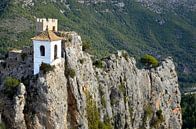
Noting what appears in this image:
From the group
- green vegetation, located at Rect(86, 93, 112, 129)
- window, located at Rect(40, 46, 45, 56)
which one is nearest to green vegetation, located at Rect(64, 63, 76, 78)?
window, located at Rect(40, 46, 45, 56)

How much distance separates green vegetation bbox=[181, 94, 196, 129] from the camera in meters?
124

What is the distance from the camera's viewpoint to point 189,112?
5207 inches

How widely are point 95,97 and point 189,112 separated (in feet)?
202

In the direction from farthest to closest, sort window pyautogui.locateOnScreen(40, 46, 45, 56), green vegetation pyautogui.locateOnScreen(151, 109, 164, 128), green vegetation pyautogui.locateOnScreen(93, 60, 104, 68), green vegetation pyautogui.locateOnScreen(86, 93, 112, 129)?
green vegetation pyautogui.locateOnScreen(151, 109, 164, 128)
green vegetation pyautogui.locateOnScreen(93, 60, 104, 68)
green vegetation pyautogui.locateOnScreen(86, 93, 112, 129)
window pyautogui.locateOnScreen(40, 46, 45, 56)

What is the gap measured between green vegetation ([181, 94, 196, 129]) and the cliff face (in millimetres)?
22732

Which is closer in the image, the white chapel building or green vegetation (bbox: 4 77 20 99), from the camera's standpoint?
green vegetation (bbox: 4 77 20 99)

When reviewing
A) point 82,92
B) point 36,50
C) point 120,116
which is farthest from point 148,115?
point 36,50

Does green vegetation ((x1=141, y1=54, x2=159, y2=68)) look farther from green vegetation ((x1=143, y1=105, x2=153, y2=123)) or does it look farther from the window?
the window

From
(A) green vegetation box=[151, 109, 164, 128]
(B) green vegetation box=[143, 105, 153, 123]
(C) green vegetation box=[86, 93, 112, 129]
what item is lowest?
(A) green vegetation box=[151, 109, 164, 128]

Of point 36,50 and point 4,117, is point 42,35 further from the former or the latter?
point 4,117

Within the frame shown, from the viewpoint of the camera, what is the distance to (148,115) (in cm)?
9144

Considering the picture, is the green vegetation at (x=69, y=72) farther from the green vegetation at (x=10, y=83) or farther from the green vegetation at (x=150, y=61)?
the green vegetation at (x=150, y=61)

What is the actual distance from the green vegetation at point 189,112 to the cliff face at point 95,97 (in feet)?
74.6

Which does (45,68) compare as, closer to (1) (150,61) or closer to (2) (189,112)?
(1) (150,61)
